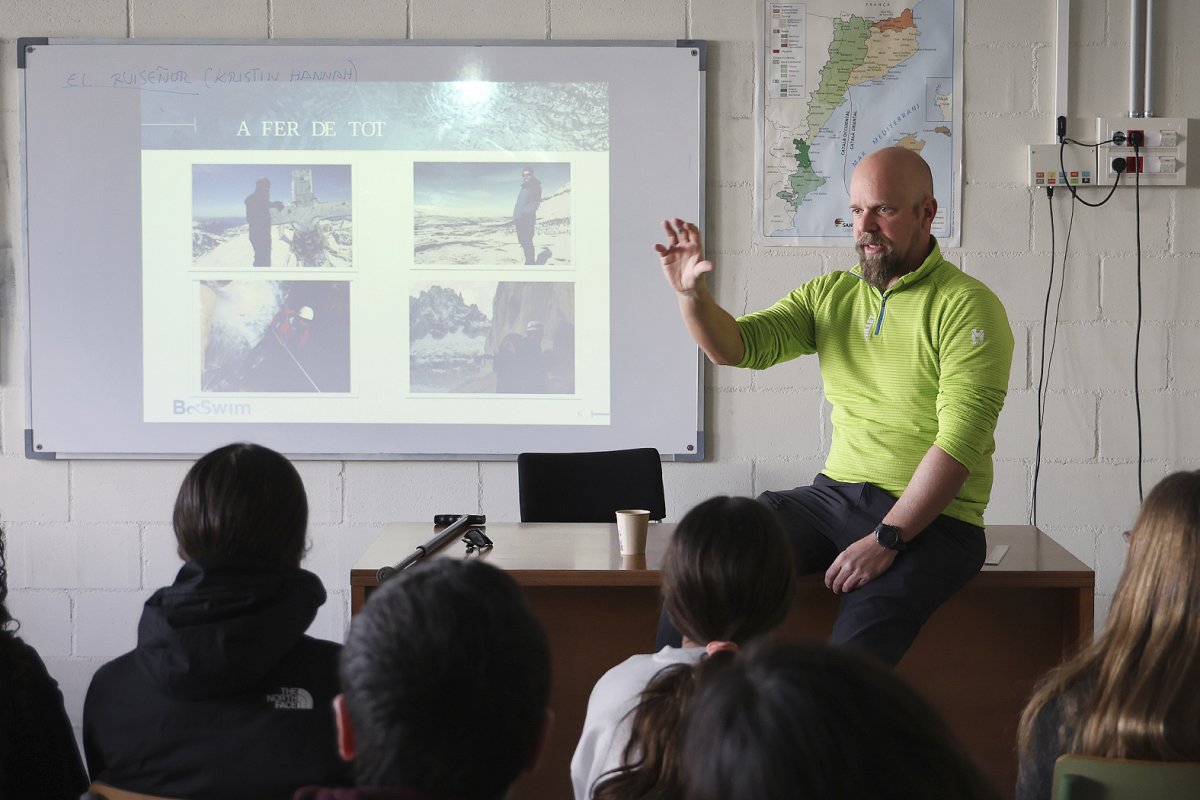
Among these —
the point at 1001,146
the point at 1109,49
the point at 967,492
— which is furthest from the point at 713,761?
the point at 1109,49

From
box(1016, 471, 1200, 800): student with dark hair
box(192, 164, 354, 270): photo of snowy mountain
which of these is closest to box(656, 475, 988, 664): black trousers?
box(1016, 471, 1200, 800): student with dark hair

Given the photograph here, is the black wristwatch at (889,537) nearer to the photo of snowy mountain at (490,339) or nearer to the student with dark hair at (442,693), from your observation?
the student with dark hair at (442,693)

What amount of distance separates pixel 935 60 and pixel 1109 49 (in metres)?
0.55

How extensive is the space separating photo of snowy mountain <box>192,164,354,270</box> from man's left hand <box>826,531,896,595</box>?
81.5 inches

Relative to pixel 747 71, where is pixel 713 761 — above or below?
below

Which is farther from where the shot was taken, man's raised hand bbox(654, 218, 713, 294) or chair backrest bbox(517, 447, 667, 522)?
chair backrest bbox(517, 447, 667, 522)

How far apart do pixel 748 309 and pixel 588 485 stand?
2.92 feet

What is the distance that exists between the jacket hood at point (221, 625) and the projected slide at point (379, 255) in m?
2.19

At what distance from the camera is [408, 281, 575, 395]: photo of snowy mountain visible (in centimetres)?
365

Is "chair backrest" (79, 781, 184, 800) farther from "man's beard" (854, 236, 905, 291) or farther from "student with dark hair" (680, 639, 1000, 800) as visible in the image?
"man's beard" (854, 236, 905, 291)

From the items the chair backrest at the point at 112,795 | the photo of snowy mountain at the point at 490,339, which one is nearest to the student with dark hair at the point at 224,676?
the chair backrest at the point at 112,795

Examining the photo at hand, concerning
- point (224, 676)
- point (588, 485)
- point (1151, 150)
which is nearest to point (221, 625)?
point (224, 676)

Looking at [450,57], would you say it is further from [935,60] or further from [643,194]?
[935,60]

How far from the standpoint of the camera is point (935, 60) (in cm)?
357
